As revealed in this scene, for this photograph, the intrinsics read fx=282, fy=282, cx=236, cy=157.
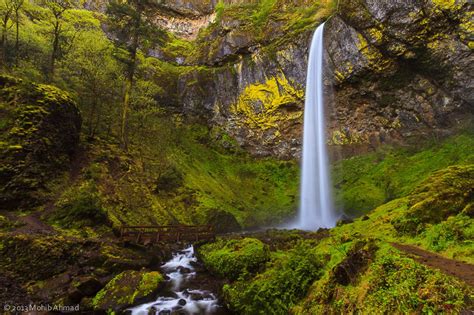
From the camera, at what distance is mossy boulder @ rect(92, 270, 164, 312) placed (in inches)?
316

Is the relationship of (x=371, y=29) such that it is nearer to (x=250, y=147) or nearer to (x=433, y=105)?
(x=433, y=105)

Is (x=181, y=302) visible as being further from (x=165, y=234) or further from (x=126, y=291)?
(x=165, y=234)

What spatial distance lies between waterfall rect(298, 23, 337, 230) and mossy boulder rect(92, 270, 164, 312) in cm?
2258

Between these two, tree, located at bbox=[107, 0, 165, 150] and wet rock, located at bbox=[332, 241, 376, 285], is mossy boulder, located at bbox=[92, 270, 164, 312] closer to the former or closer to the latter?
wet rock, located at bbox=[332, 241, 376, 285]

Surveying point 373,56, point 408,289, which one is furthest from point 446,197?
point 373,56

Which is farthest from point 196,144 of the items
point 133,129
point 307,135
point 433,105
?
point 433,105

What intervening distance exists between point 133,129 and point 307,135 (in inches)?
783

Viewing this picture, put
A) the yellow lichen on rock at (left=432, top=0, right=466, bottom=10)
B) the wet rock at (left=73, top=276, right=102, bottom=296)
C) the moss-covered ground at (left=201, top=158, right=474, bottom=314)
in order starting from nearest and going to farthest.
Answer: the moss-covered ground at (left=201, top=158, right=474, bottom=314) → the wet rock at (left=73, top=276, right=102, bottom=296) → the yellow lichen on rock at (left=432, top=0, right=466, bottom=10)

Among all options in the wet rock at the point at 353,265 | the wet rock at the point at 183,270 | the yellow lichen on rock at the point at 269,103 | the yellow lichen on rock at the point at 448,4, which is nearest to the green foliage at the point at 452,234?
the wet rock at the point at 353,265

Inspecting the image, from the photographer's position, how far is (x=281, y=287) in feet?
22.3

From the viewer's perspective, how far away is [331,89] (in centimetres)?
3316

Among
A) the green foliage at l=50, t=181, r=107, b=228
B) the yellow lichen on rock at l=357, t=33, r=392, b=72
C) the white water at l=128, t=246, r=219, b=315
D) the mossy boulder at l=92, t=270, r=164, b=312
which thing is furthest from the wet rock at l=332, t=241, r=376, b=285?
the yellow lichen on rock at l=357, t=33, r=392, b=72

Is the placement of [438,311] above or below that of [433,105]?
below

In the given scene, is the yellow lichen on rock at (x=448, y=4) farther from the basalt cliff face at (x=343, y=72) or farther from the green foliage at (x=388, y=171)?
the green foliage at (x=388, y=171)
